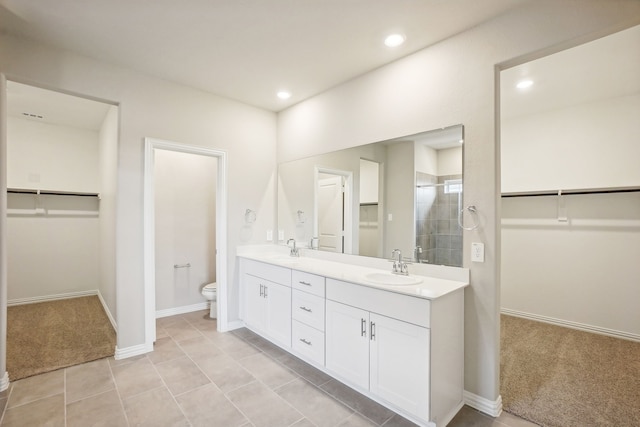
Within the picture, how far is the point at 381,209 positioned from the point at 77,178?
501cm

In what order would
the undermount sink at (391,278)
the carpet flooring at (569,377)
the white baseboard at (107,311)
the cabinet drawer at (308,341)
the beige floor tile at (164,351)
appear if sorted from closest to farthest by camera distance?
the carpet flooring at (569,377), the undermount sink at (391,278), the cabinet drawer at (308,341), the beige floor tile at (164,351), the white baseboard at (107,311)

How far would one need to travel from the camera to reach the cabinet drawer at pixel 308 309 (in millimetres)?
2467

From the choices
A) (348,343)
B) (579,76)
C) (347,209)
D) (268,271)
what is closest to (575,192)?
(579,76)

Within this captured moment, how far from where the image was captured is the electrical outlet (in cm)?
208

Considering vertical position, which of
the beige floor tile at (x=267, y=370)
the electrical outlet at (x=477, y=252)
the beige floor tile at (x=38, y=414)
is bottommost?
the beige floor tile at (x=267, y=370)

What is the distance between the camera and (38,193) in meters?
4.32

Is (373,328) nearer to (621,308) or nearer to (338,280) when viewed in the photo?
(338,280)

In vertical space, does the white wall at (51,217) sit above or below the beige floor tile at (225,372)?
above

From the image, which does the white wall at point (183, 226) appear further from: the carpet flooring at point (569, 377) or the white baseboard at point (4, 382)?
the carpet flooring at point (569, 377)

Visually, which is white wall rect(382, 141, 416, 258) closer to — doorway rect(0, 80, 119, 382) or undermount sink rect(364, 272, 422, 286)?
undermount sink rect(364, 272, 422, 286)

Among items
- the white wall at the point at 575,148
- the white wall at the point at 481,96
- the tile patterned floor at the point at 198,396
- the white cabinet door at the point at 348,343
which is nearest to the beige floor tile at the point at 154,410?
the tile patterned floor at the point at 198,396

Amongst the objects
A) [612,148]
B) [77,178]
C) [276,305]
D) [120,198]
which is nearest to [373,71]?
[276,305]

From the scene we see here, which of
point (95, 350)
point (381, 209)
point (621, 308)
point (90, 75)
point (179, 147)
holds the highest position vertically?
point (90, 75)

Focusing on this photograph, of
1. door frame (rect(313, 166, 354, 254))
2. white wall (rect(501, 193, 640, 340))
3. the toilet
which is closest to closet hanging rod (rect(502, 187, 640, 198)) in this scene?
white wall (rect(501, 193, 640, 340))
